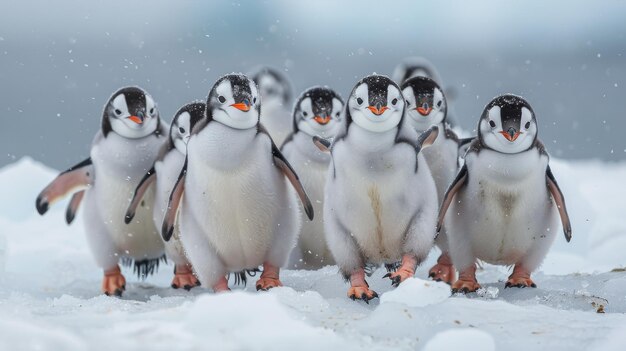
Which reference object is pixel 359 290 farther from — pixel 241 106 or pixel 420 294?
pixel 241 106

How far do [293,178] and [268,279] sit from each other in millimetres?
395

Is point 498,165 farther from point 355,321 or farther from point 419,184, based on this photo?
point 355,321

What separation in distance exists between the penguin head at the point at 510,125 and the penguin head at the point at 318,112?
0.83 meters

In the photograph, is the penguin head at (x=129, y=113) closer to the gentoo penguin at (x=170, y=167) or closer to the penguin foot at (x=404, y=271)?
the gentoo penguin at (x=170, y=167)

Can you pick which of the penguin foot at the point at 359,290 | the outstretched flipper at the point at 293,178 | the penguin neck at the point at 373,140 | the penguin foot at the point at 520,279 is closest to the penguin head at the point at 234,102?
the outstretched flipper at the point at 293,178

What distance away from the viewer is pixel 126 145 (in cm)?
370

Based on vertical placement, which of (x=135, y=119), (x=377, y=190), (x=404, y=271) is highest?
(x=135, y=119)

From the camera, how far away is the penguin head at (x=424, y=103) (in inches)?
140

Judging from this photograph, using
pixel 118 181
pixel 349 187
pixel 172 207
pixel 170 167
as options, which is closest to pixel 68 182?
pixel 118 181

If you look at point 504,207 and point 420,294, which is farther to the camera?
point 504,207

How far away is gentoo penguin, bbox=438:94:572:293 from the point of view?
10.3 ft

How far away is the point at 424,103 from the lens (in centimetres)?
356

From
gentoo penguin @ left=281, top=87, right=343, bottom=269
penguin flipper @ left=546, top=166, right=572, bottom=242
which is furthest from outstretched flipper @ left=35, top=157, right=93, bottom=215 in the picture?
penguin flipper @ left=546, top=166, right=572, bottom=242

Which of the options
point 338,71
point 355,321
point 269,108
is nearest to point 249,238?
point 355,321
